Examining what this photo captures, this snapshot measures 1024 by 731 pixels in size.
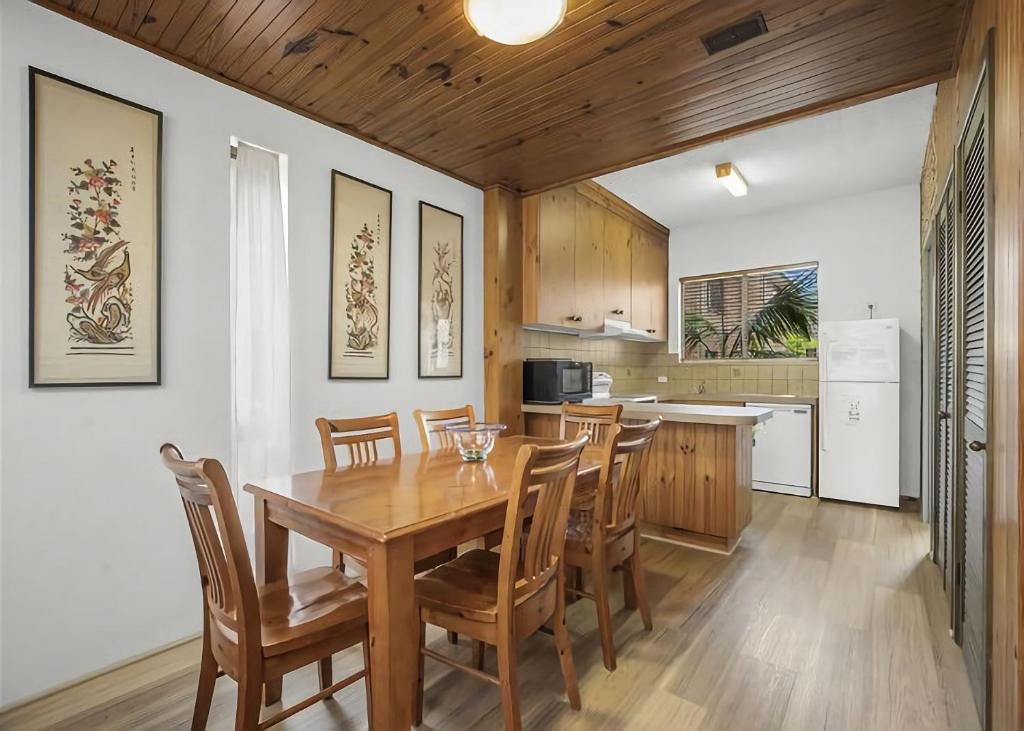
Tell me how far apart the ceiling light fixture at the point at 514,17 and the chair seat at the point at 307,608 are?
1827mm

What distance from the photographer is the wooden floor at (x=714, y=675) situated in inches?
64.9

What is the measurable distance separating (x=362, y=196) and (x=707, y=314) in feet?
13.0

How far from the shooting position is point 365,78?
2.28m

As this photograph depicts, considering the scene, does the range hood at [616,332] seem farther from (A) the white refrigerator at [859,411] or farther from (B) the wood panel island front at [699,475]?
(A) the white refrigerator at [859,411]

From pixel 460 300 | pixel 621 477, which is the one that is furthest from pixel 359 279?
pixel 621 477

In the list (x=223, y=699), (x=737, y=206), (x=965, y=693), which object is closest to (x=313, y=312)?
(x=223, y=699)

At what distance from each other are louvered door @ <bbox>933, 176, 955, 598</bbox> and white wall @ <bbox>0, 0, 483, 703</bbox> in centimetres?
290

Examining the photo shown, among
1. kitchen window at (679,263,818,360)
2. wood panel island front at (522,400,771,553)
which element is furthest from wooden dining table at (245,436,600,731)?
kitchen window at (679,263,818,360)

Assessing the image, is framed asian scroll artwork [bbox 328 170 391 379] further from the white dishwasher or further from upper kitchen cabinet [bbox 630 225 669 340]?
the white dishwasher

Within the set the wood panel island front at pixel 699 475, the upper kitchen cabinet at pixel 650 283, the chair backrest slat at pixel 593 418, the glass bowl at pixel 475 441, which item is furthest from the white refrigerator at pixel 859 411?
the glass bowl at pixel 475 441

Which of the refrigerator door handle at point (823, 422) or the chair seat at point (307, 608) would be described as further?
the refrigerator door handle at point (823, 422)

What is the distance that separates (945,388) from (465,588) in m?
2.32

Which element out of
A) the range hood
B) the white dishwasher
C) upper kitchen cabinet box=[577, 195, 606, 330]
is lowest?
the white dishwasher

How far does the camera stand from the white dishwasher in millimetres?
4352
